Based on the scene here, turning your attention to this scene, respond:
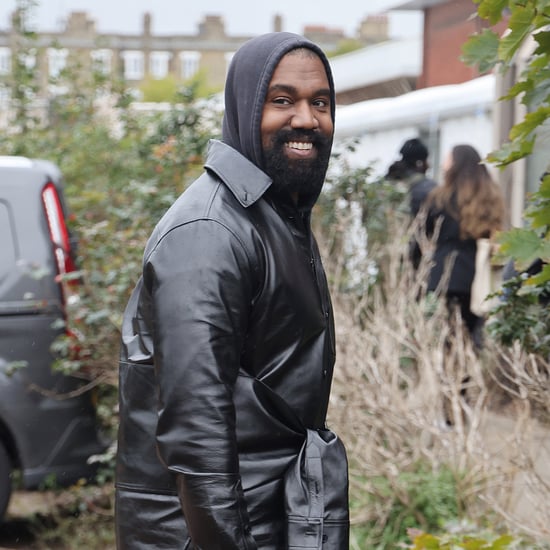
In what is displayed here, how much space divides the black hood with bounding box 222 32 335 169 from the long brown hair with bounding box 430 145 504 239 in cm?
489

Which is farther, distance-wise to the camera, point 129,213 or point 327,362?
point 129,213

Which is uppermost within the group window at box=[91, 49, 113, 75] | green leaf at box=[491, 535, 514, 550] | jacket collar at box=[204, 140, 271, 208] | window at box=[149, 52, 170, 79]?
window at box=[149, 52, 170, 79]

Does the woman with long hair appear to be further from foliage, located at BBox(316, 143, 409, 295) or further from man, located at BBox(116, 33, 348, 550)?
man, located at BBox(116, 33, 348, 550)

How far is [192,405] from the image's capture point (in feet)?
7.77

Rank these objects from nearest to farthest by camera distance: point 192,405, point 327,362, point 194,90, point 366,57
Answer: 1. point 192,405
2. point 327,362
3. point 194,90
4. point 366,57

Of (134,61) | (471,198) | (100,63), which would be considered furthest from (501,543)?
(134,61)

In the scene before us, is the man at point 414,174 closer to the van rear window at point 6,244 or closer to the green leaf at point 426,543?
the van rear window at point 6,244

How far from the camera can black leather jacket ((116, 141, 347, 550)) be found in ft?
7.78

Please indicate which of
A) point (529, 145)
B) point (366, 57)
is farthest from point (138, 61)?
point (529, 145)

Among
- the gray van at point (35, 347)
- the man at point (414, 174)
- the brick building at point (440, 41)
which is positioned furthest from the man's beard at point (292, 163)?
the brick building at point (440, 41)

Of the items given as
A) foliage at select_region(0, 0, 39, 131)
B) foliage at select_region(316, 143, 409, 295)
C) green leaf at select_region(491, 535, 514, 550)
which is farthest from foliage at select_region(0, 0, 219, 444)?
green leaf at select_region(491, 535, 514, 550)

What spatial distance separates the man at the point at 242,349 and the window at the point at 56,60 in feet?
26.4

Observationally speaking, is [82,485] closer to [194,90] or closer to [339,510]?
[194,90]

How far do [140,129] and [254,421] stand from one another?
6.67 m
